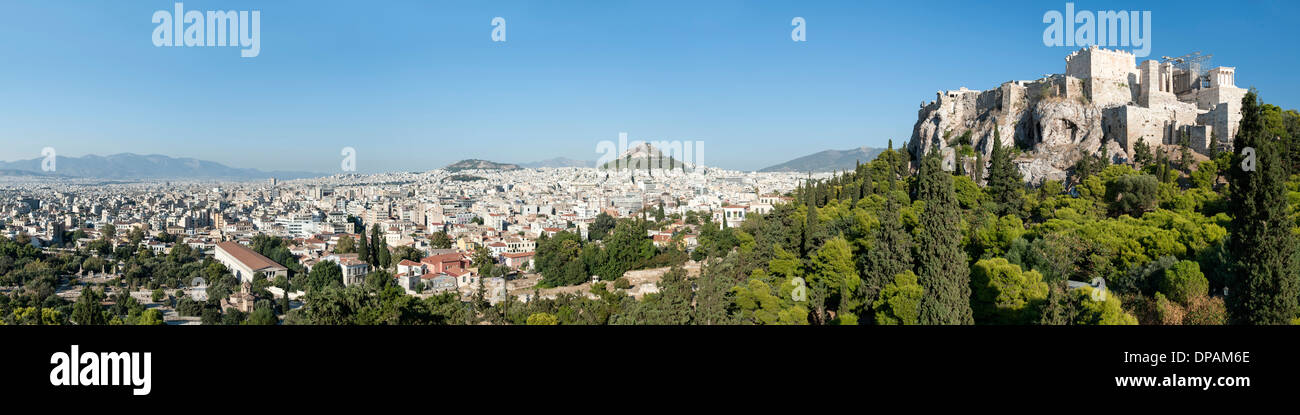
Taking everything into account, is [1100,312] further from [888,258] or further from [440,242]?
[440,242]

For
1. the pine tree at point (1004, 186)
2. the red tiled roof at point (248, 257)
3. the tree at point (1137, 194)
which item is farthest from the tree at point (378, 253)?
the tree at point (1137, 194)

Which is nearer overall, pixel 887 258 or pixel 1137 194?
pixel 887 258

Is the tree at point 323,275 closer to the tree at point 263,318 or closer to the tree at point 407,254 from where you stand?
the tree at point 407,254

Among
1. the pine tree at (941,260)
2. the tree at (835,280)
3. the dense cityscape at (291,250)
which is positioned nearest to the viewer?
the pine tree at (941,260)

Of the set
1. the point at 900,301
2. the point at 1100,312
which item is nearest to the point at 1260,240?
the point at 1100,312
